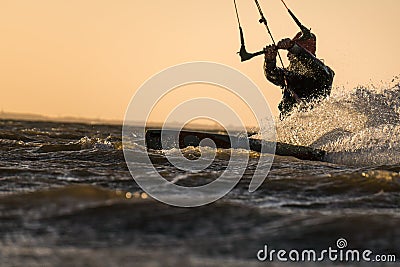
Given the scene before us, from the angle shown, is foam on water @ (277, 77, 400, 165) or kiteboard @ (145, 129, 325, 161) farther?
foam on water @ (277, 77, 400, 165)

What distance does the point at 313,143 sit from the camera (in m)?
16.1

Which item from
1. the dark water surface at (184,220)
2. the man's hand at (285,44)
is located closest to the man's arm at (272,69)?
the man's hand at (285,44)

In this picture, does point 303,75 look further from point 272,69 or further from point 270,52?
point 270,52

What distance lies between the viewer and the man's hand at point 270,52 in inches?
683

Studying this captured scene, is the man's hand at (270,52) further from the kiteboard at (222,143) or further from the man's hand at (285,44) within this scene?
the kiteboard at (222,143)

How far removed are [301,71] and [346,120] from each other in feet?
6.64

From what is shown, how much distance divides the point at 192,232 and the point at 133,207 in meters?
1.08

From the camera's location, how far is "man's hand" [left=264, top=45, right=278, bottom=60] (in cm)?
1736

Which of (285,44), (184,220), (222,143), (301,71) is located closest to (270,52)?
(285,44)

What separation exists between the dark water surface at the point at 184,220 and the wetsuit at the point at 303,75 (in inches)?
324

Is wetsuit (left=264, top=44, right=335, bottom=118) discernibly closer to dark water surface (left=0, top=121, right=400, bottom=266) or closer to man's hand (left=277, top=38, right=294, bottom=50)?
man's hand (left=277, top=38, right=294, bottom=50)

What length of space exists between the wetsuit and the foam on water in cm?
41

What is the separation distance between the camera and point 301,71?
17.5m

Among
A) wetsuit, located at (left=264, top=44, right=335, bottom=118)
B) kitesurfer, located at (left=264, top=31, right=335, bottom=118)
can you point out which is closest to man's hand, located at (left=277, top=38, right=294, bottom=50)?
kitesurfer, located at (left=264, top=31, right=335, bottom=118)
